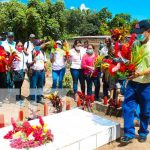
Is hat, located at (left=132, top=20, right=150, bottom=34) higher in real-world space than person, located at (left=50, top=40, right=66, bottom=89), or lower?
higher

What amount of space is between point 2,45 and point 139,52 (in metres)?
4.63

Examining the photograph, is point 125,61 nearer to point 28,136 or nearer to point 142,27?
point 142,27

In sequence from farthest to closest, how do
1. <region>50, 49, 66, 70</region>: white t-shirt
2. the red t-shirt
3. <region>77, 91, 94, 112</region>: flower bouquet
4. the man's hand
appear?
<region>50, 49, 66, 70</region>: white t-shirt < the red t-shirt < <region>77, 91, 94, 112</region>: flower bouquet < the man's hand

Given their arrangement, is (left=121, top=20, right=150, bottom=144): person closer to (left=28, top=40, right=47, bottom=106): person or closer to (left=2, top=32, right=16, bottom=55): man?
(left=28, top=40, right=47, bottom=106): person

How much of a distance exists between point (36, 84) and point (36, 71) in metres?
0.45

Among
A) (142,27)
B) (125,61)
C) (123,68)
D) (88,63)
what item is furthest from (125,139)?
(88,63)

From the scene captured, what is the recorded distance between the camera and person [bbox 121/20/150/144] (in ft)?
19.0

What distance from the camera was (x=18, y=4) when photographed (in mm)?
31734

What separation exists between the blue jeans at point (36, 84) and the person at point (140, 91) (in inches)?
146

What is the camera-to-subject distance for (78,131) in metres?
6.01

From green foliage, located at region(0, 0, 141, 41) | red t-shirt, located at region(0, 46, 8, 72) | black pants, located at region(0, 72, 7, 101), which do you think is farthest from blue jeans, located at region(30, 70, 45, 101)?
green foliage, located at region(0, 0, 141, 41)

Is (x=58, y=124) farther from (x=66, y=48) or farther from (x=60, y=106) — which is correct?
(x=66, y=48)

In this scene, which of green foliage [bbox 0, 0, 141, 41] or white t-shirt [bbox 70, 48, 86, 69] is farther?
green foliage [bbox 0, 0, 141, 41]

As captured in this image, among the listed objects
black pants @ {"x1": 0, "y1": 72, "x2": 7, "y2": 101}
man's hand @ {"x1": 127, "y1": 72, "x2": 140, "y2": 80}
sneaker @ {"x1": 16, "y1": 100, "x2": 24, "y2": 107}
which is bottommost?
sneaker @ {"x1": 16, "y1": 100, "x2": 24, "y2": 107}
